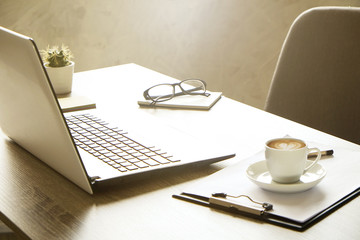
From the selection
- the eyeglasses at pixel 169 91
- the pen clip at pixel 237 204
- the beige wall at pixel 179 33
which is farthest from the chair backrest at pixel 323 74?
the beige wall at pixel 179 33

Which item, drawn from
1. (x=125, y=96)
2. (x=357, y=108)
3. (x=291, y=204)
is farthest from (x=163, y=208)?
(x=357, y=108)

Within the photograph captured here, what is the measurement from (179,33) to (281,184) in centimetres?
241

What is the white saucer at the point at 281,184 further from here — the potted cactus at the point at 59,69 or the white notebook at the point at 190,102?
the potted cactus at the point at 59,69

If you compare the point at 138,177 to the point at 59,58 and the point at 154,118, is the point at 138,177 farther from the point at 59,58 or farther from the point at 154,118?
the point at 59,58

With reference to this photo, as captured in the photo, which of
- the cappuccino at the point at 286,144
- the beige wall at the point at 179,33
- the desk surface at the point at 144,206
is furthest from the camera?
the beige wall at the point at 179,33

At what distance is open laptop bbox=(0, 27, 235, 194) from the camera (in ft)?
3.01

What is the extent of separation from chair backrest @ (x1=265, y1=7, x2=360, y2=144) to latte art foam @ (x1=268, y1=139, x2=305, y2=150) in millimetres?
636

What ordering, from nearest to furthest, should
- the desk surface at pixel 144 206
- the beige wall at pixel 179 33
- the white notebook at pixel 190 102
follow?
the desk surface at pixel 144 206, the white notebook at pixel 190 102, the beige wall at pixel 179 33

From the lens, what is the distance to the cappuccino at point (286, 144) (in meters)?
0.96

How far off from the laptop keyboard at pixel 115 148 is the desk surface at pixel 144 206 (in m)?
0.04

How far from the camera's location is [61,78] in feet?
5.11

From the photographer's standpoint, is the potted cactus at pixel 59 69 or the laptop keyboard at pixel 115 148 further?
the potted cactus at pixel 59 69

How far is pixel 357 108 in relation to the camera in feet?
5.08

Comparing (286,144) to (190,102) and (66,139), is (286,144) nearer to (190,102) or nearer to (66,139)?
(66,139)
